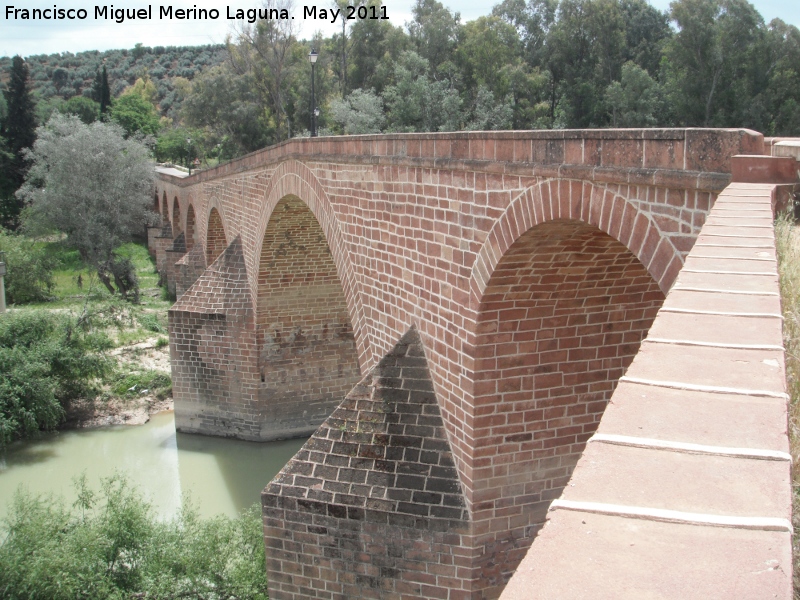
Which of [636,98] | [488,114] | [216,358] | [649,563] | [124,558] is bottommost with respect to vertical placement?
[124,558]

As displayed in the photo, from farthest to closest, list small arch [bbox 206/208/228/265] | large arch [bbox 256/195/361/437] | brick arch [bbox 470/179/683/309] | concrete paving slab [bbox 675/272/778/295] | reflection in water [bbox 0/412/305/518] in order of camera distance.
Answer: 1. small arch [bbox 206/208/228/265]
2. large arch [bbox 256/195/361/437]
3. reflection in water [bbox 0/412/305/518]
4. brick arch [bbox 470/179/683/309]
5. concrete paving slab [bbox 675/272/778/295]

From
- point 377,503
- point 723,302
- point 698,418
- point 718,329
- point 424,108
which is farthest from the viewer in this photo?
point 424,108

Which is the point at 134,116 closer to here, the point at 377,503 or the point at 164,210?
the point at 164,210

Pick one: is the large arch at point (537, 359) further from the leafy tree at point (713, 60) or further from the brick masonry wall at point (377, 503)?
the leafy tree at point (713, 60)

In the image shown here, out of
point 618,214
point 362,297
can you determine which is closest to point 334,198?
point 362,297

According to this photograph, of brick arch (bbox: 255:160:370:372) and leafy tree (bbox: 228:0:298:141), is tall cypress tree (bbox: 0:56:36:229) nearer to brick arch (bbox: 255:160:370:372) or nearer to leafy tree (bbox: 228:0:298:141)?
leafy tree (bbox: 228:0:298:141)

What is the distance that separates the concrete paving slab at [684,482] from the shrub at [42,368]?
44.8 ft

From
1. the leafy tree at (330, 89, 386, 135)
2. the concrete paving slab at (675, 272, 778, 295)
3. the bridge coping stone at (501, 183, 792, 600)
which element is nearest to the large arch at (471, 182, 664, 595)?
the concrete paving slab at (675, 272, 778, 295)

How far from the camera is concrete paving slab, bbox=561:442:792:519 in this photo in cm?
105

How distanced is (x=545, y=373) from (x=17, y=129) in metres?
36.8

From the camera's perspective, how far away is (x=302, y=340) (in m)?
13.7

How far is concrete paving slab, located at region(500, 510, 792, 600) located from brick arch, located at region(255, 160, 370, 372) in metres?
6.78

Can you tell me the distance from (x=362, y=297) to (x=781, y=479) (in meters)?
6.94

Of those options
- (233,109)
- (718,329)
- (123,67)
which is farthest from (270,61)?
(123,67)
